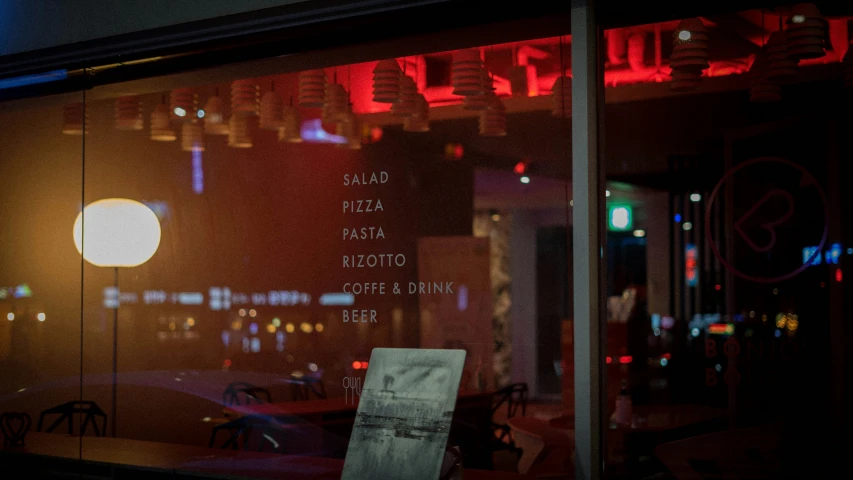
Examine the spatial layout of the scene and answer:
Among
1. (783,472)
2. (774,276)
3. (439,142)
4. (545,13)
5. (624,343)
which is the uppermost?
(545,13)

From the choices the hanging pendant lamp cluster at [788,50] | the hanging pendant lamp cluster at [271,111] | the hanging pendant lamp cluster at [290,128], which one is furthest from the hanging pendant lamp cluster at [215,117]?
the hanging pendant lamp cluster at [788,50]

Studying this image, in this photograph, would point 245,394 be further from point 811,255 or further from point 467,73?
point 811,255

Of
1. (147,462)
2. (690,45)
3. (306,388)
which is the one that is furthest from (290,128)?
(690,45)

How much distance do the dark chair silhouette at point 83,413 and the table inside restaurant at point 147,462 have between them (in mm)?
292

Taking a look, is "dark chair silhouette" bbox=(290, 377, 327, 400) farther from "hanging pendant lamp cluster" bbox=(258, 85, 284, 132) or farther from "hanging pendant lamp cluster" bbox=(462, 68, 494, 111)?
"hanging pendant lamp cluster" bbox=(462, 68, 494, 111)

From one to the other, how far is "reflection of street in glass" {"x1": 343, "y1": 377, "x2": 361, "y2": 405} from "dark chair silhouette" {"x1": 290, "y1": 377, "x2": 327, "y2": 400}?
0.89ft

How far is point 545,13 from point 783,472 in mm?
2785

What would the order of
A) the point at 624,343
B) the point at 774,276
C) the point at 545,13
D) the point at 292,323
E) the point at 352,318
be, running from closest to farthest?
the point at 545,13 → the point at 774,276 → the point at 352,318 → the point at 292,323 → the point at 624,343

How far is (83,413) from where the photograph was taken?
4879mm

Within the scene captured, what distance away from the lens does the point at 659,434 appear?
4793mm

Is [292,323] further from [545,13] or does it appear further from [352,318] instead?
[545,13]

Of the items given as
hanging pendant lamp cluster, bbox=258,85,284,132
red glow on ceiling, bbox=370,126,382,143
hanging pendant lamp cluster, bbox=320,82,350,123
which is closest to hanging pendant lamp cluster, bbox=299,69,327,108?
hanging pendant lamp cluster, bbox=320,82,350,123

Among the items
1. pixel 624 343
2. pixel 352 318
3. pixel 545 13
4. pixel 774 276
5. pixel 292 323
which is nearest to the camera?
pixel 545 13

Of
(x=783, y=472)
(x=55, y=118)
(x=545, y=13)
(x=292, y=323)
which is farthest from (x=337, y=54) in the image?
(x=783, y=472)
